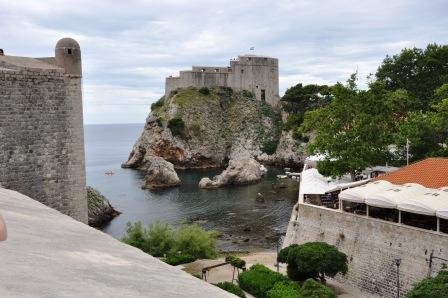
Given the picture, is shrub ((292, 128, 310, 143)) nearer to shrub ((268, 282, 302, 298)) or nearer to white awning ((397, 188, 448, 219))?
white awning ((397, 188, 448, 219))

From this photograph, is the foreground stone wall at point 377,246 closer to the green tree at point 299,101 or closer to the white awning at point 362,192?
the white awning at point 362,192

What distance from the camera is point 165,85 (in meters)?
96.0

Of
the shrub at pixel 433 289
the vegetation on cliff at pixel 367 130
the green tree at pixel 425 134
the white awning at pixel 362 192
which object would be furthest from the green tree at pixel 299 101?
the shrub at pixel 433 289

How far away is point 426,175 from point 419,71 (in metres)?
32.6

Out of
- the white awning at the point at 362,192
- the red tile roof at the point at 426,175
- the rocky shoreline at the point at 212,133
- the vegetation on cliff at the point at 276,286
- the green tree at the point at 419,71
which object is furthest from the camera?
the rocky shoreline at the point at 212,133

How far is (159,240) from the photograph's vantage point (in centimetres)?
2677

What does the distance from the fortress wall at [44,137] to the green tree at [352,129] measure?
2064 cm

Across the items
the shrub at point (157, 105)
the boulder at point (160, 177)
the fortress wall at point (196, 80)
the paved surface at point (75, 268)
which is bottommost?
the boulder at point (160, 177)

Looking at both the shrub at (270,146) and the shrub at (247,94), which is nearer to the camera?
the shrub at (270,146)

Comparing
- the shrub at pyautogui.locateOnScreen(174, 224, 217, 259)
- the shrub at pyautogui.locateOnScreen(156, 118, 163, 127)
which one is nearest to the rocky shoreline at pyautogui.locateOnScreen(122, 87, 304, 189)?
the shrub at pyautogui.locateOnScreen(156, 118, 163, 127)

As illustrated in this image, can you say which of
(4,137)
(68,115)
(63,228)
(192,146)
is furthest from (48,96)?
(192,146)

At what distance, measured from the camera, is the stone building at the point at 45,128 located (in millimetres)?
14195

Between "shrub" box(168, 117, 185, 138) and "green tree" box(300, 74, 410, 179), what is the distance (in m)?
50.2

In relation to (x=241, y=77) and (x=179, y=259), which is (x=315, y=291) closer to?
(x=179, y=259)
